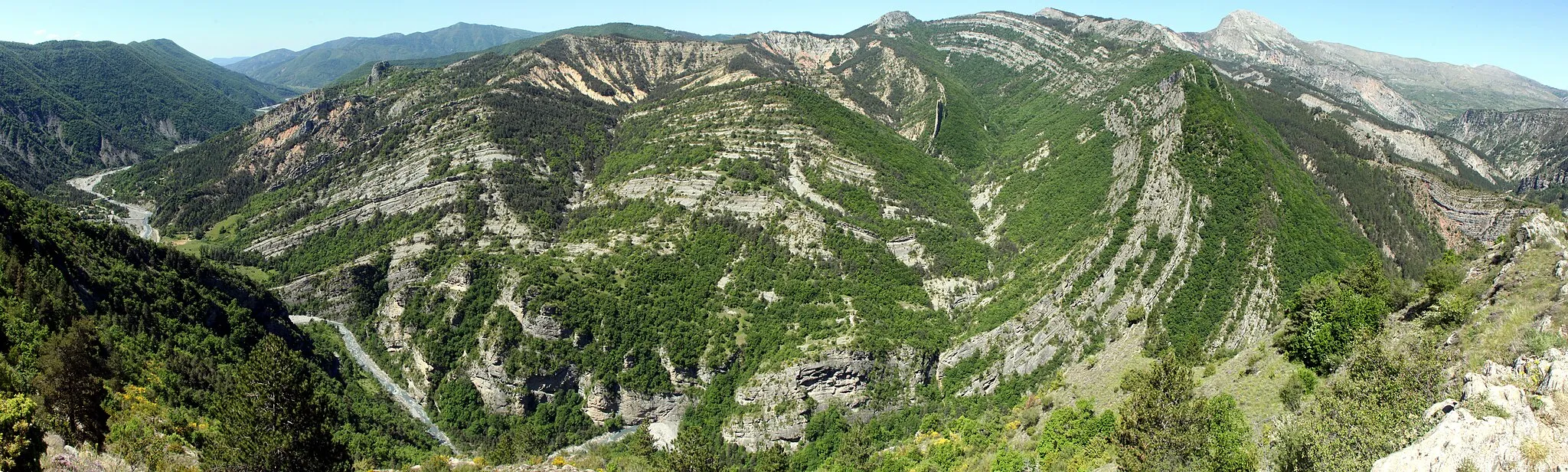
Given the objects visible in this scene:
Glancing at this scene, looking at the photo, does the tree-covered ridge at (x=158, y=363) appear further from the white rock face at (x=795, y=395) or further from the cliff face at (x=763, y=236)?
the white rock face at (x=795, y=395)

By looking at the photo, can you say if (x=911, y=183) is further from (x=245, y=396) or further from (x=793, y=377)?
(x=245, y=396)

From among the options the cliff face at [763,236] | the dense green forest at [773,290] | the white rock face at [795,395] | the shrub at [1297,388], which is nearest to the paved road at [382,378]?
the dense green forest at [773,290]

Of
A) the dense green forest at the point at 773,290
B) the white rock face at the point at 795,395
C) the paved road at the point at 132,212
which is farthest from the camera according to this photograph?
the paved road at the point at 132,212

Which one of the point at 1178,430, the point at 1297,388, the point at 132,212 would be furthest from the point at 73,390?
the point at 132,212

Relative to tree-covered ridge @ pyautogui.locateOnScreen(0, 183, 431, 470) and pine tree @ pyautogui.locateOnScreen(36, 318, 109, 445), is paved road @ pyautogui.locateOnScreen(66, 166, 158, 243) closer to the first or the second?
tree-covered ridge @ pyautogui.locateOnScreen(0, 183, 431, 470)

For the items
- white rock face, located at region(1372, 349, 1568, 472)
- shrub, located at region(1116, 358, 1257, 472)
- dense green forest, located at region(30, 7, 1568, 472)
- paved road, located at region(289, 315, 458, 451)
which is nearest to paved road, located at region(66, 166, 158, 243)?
dense green forest, located at region(30, 7, 1568, 472)

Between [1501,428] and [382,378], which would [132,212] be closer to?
[382,378]
